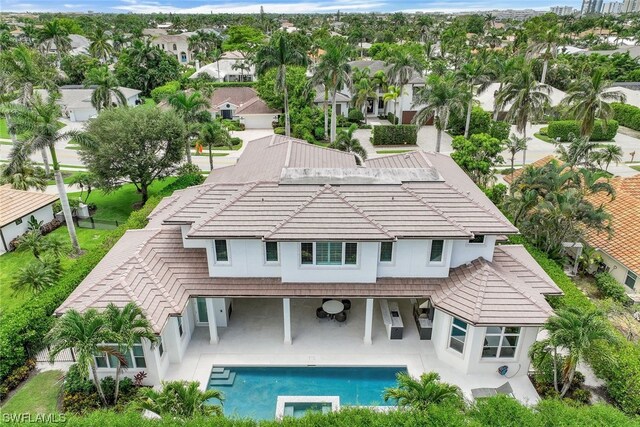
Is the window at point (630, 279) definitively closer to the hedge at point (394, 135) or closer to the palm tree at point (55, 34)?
the hedge at point (394, 135)

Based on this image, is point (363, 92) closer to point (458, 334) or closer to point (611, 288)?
point (611, 288)

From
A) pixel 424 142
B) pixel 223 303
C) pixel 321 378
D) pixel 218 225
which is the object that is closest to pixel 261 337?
pixel 223 303

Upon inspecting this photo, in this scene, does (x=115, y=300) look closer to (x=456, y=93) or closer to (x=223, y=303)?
(x=223, y=303)

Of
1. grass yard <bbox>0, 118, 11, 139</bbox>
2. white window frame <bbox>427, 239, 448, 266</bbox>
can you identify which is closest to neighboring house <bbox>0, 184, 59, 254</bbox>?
white window frame <bbox>427, 239, 448, 266</bbox>

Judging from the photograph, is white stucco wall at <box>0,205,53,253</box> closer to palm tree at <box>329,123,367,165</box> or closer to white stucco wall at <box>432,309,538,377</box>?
palm tree at <box>329,123,367,165</box>

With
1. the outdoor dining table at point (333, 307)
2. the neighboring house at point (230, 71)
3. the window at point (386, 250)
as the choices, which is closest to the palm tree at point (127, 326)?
the outdoor dining table at point (333, 307)

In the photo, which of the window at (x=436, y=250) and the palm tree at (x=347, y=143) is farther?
the palm tree at (x=347, y=143)

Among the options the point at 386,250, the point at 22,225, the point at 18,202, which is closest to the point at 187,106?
the point at 18,202
